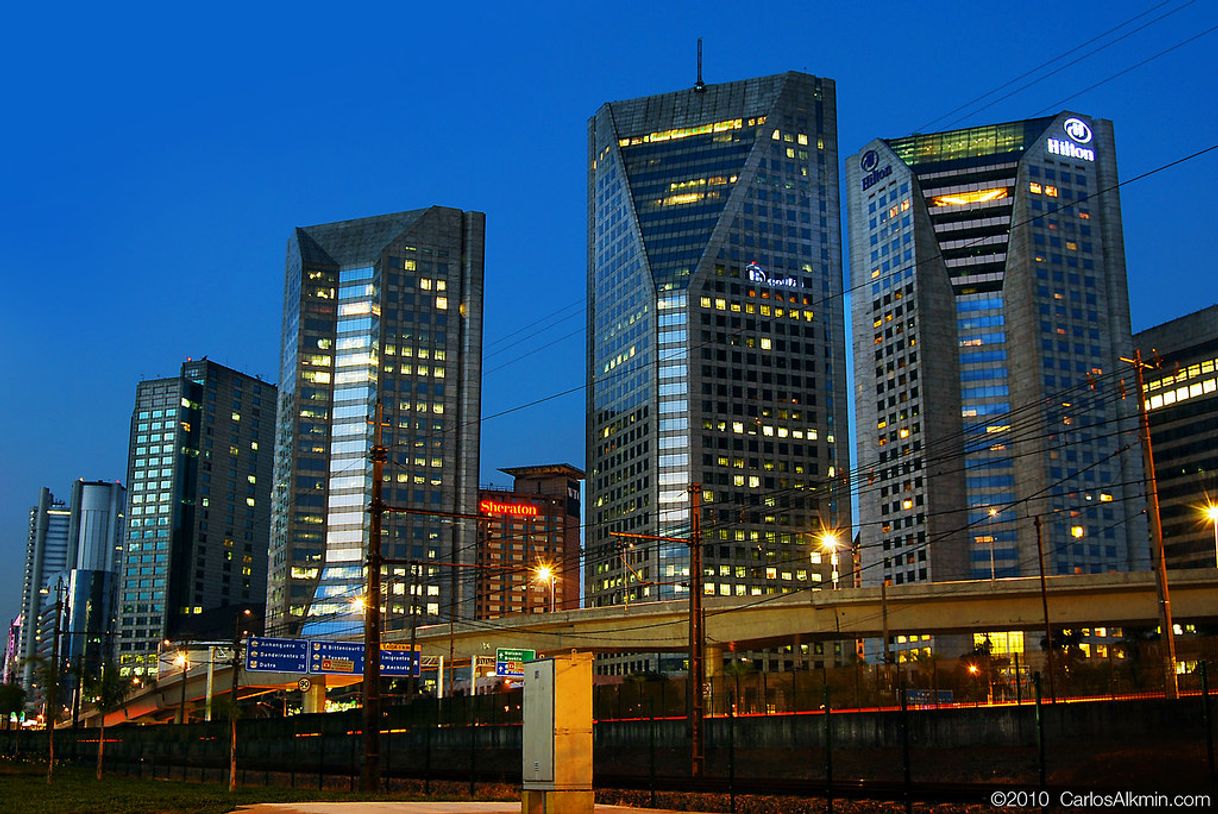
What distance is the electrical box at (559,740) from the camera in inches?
1106

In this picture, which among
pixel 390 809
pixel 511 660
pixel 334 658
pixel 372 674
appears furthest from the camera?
pixel 511 660

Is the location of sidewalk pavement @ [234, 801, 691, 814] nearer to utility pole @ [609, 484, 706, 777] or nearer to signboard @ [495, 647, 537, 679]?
utility pole @ [609, 484, 706, 777]

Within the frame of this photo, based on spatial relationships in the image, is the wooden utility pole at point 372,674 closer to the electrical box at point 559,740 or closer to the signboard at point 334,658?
the electrical box at point 559,740

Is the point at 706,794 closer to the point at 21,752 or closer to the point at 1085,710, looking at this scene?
the point at 1085,710

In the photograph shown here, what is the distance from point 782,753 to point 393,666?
36.6m

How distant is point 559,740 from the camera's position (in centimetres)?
2814

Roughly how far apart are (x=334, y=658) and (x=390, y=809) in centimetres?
4631

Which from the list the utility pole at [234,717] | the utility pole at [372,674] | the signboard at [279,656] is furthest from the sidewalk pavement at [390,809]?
the signboard at [279,656]

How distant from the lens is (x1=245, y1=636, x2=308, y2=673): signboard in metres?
74.0

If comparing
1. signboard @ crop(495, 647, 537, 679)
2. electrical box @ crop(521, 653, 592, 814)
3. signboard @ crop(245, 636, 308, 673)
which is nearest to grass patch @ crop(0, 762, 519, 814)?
electrical box @ crop(521, 653, 592, 814)

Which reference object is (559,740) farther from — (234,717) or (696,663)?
(234,717)

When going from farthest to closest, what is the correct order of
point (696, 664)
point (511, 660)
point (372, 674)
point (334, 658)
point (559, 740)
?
point (511, 660)
point (334, 658)
point (696, 664)
point (372, 674)
point (559, 740)

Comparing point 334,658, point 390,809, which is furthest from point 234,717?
point 390,809

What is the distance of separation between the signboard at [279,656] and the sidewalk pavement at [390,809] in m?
40.5
